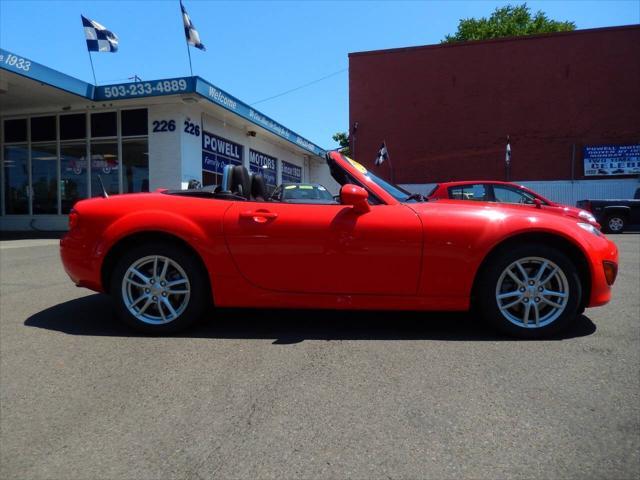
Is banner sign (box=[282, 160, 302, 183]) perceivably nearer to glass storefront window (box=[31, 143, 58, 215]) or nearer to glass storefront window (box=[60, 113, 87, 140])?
glass storefront window (box=[60, 113, 87, 140])

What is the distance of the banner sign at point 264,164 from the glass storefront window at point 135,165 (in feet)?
15.7

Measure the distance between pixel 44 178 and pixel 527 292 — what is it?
1610 cm

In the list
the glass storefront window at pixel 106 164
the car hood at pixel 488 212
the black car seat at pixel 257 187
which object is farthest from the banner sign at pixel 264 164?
the car hood at pixel 488 212

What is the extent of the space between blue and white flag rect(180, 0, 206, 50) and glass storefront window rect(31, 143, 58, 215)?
586 centimetres

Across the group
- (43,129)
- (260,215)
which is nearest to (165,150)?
(43,129)

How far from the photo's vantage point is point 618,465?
1.84 meters

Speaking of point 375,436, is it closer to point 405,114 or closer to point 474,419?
point 474,419

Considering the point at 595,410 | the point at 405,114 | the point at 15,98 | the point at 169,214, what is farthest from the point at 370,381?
the point at 405,114

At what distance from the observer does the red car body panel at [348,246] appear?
3.33 m

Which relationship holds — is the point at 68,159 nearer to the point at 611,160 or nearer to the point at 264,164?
the point at 264,164

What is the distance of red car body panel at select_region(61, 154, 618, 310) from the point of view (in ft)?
10.9

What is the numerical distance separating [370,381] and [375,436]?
1.88 feet

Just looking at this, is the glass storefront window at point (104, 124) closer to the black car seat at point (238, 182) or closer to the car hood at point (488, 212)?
the black car seat at point (238, 182)

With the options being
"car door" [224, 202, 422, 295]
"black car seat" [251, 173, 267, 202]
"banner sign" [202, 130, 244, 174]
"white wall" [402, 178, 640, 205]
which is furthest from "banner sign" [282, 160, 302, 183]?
"car door" [224, 202, 422, 295]
